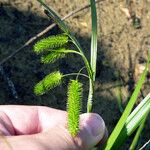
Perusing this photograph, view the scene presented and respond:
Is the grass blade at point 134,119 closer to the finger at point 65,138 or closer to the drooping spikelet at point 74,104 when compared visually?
the finger at point 65,138

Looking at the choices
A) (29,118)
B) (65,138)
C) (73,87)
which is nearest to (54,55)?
(73,87)

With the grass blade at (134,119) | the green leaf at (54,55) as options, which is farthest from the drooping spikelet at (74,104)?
the grass blade at (134,119)

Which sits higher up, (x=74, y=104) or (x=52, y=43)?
(x=52, y=43)

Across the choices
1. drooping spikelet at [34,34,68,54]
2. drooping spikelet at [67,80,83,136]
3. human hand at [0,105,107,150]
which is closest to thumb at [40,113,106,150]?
human hand at [0,105,107,150]

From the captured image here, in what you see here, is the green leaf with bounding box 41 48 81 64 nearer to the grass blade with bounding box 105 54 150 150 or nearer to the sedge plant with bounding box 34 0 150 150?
the sedge plant with bounding box 34 0 150 150

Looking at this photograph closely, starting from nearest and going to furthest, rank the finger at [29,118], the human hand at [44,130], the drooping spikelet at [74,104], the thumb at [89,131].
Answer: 1. the drooping spikelet at [74,104]
2. the human hand at [44,130]
3. the thumb at [89,131]
4. the finger at [29,118]

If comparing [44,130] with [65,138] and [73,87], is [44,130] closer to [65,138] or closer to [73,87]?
[65,138]

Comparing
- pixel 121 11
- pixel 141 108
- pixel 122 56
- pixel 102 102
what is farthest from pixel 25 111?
pixel 121 11
